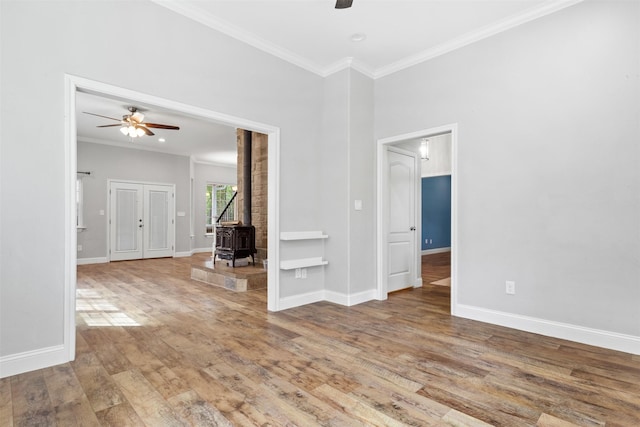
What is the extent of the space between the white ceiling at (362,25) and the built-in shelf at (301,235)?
1.53m

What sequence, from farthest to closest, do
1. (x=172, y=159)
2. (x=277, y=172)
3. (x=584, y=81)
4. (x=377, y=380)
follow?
(x=172, y=159) < (x=277, y=172) < (x=584, y=81) < (x=377, y=380)

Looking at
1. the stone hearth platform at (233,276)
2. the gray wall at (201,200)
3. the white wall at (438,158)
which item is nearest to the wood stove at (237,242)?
the stone hearth platform at (233,276)

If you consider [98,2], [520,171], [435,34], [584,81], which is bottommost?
[520,171]

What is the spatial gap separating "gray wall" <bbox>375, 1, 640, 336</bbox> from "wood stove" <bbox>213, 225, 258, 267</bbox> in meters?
3.42

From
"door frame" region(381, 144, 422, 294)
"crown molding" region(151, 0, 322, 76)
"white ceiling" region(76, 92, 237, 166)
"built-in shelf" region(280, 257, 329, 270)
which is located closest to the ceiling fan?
"white ceiling" region(76, 92, 237, 166)

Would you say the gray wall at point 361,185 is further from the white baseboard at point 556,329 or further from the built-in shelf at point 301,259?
the white baseboard at point 556,329

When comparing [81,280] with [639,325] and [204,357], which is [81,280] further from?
[639,325]

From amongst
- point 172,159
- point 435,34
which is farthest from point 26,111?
point 172,159

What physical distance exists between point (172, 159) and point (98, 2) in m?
6.98

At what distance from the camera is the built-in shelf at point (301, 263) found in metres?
3.87

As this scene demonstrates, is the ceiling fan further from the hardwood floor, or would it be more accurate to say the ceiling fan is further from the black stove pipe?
the hardwood floor

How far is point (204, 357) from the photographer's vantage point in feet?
8.40

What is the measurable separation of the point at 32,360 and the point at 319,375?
196cm

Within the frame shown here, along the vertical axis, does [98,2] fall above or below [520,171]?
above
